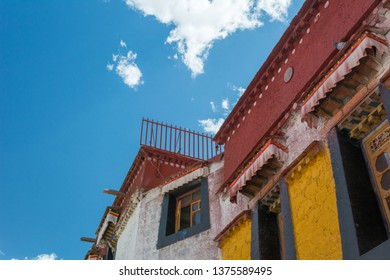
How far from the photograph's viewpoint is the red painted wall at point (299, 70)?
24.5ft

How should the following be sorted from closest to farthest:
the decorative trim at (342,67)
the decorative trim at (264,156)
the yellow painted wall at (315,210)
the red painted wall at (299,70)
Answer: the decorative trim at (342,67) → the yellow painted wall at (315,210) → the red painted wall at (299,70) → the decorative trim at (264,156)

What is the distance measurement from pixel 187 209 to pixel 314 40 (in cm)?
606

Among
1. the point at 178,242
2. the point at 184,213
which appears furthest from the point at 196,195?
the point at 178,242

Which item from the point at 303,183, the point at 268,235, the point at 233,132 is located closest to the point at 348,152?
the point at 303,183

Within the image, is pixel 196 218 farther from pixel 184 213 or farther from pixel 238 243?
pixel 238 243

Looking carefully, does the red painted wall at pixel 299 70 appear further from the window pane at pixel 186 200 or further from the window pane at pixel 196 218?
the window pane at pixel 186 200

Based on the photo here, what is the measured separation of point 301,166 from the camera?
7.64 meters

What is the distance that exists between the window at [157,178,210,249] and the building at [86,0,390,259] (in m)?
0.03

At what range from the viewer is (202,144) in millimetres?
16344

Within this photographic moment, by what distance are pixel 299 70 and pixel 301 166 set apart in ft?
6.76

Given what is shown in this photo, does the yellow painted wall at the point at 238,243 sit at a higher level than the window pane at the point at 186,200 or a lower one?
lower

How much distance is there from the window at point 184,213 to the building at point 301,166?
32mm

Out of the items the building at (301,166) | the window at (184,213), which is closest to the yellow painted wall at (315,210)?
the building at (301,166)
